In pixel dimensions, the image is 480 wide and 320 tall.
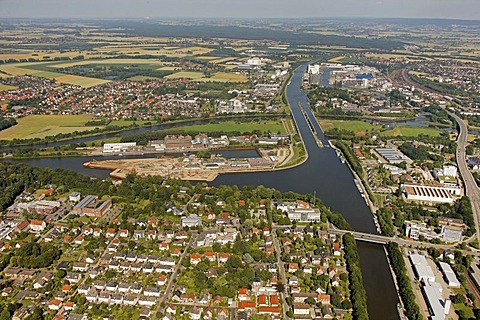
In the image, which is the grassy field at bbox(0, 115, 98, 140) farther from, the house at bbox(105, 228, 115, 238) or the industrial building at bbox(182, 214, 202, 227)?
the industrial building at bbox(182, 214, 202, 227)

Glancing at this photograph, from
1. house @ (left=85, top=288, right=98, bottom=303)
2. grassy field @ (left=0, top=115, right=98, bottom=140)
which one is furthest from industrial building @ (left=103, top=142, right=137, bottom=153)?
house @ (left=85, top=288, right=98, bottom=303)

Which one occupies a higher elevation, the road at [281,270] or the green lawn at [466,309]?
the road at [281,270]

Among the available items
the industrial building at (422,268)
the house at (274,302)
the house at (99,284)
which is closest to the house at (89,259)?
the house at (99,284)

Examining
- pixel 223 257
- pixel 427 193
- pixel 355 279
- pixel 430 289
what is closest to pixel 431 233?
pixel 430 289

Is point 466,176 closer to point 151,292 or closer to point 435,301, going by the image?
point 435,301

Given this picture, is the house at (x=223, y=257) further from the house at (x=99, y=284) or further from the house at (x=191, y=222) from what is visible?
the house at (x=99, y=284)
